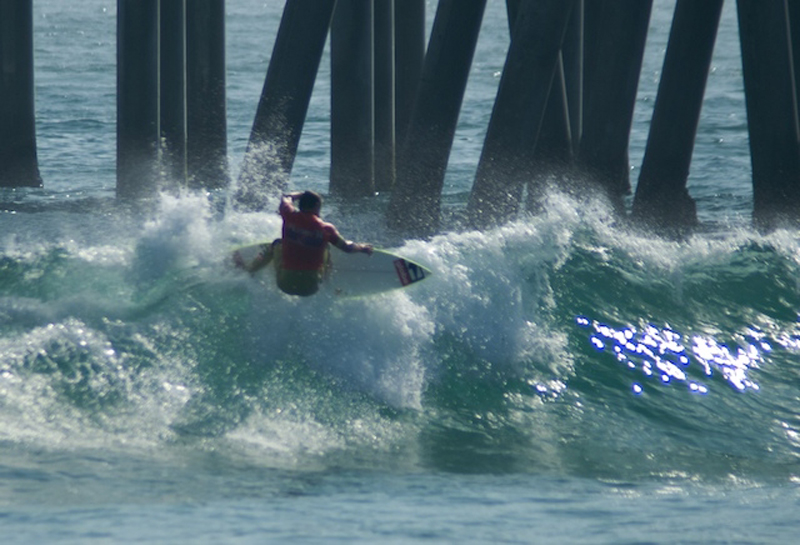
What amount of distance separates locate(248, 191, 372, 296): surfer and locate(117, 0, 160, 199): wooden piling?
438 cm

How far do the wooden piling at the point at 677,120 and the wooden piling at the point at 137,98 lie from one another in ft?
18.3

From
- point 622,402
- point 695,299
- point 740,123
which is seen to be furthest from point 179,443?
point 740,123

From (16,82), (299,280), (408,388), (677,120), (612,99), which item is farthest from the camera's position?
(16,82)

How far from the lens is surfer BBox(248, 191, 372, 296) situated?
8.65 metres

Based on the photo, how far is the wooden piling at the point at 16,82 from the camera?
1466cm

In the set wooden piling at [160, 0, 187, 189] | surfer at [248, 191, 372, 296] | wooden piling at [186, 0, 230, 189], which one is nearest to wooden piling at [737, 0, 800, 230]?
surfer at [248, 191, 372, 296]

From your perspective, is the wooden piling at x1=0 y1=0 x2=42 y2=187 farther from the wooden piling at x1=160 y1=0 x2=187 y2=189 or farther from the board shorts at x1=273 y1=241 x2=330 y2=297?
the board shorts at x1=273 y1=241 x2=330 y2=297

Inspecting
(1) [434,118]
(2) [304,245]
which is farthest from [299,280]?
(1) [434,118]

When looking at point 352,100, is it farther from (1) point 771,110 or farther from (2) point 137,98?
(1) point 771,110

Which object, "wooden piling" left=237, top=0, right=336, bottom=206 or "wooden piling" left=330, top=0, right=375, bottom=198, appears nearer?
"wooden piling" left=237, top=0, right=336, bottom=206

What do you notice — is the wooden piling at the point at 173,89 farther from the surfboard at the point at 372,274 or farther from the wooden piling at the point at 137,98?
the surfboard at the point at 372,274

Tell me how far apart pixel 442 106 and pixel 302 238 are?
3.15m

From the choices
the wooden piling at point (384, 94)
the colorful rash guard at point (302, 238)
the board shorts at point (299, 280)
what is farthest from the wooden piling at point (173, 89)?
the colorful rash guard at point (302, 238)

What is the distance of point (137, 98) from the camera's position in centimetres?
1255
